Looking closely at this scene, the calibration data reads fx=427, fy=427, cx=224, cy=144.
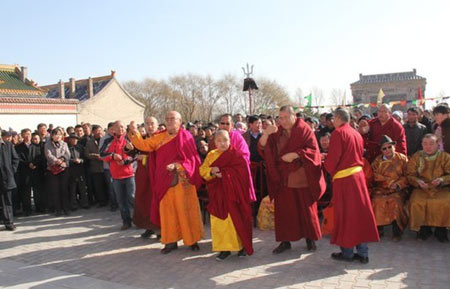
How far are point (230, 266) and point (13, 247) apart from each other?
12.1ft

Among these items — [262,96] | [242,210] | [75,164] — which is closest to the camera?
[242,210]

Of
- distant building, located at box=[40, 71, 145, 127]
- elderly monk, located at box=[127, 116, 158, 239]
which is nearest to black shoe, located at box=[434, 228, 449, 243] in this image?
elderly monk, located at box=[127, 116, 158, 239]

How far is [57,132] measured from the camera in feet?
30.8

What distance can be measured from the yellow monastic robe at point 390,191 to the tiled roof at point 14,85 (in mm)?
30194

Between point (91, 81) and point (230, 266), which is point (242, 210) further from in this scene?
point (91, 81)

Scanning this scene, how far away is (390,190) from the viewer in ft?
21.2

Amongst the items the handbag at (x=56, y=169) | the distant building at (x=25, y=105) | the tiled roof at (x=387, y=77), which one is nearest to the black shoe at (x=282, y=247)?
the handbag at (x=56, y=169)

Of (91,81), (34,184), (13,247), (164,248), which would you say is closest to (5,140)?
(34,184)

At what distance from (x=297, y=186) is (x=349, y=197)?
74 cm

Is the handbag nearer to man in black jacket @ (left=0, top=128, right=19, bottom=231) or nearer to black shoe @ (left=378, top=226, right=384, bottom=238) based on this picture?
man in black jacket @ (left=0, top=128, right=19, bottom=231)

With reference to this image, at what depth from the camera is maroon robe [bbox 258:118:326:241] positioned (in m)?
5.56

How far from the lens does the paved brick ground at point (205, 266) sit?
4727 mm

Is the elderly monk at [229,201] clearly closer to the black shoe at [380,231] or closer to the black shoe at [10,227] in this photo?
the black shoe at [380,231]

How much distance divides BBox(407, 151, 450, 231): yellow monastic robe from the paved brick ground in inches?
13.4
